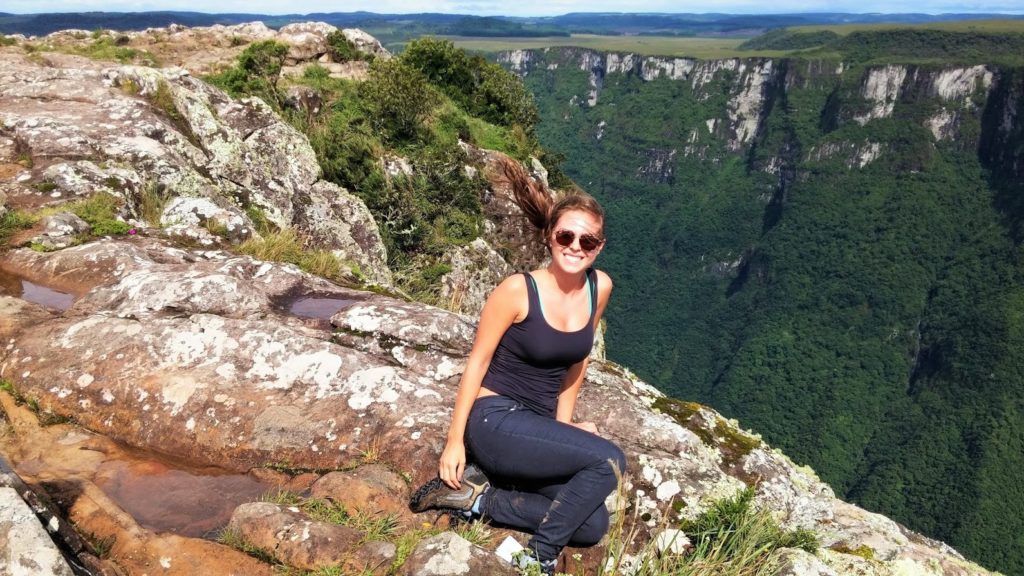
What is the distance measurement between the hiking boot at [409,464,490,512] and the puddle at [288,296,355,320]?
9.15ft

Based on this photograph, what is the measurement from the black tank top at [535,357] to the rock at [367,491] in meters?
0.98

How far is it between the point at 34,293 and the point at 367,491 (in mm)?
4791

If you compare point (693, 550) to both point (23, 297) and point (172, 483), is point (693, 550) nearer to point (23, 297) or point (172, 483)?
point (172, 483)

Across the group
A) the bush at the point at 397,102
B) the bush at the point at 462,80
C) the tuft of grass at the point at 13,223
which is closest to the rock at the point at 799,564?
the tuft of grass at the point at 13,223

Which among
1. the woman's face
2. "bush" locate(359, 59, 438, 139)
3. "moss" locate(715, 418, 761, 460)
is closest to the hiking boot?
the woman's face

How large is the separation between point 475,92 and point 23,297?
21735 mm

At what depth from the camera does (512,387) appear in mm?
4430

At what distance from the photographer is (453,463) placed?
13.5 feet

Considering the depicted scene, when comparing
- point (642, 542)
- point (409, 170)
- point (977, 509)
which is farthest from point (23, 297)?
point (977, 509)

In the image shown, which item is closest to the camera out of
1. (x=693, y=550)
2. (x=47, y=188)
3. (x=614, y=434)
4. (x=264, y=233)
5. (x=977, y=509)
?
(x=693, y=550)

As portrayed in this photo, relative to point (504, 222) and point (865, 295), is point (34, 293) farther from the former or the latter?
point (865, 295)

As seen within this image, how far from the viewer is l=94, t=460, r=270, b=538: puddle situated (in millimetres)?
3949

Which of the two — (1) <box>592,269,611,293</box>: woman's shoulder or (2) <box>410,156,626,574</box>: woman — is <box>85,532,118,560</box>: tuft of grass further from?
(1) <box>592,269,611,293</box>: woman's shoulder

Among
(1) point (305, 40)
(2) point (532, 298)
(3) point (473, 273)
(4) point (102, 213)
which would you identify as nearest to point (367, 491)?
(2) point (532, 298)
